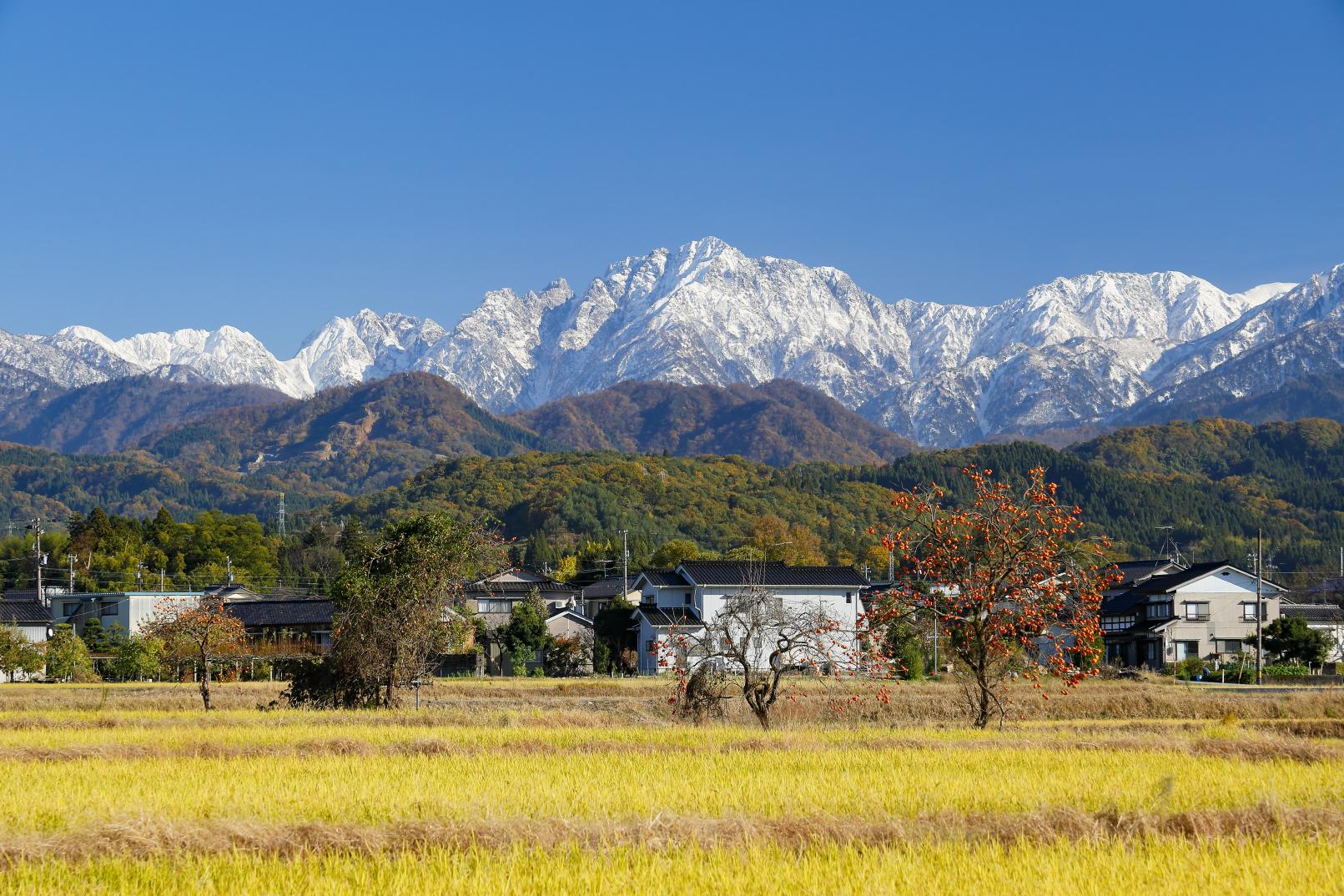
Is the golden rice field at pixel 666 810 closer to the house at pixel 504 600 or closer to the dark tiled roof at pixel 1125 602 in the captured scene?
the house at pixel 504 600

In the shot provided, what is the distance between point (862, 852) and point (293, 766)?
9.79 m

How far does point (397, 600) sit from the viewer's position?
31.8 meters

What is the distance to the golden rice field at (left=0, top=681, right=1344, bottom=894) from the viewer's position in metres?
10.6

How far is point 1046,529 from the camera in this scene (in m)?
24.1

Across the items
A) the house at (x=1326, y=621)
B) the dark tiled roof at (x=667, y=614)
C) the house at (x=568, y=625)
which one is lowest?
the house at (x=1326, y=621)

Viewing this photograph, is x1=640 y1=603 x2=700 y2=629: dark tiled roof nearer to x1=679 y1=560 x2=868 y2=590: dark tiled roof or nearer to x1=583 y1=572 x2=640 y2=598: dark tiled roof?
x1=679 y1=560 x2=868 y2=590: dark tiled roof

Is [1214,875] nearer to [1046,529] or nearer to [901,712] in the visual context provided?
[1046,529]

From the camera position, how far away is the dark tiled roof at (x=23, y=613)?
63781 mm

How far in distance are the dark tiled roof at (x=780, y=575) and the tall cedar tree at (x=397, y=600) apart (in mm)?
30777

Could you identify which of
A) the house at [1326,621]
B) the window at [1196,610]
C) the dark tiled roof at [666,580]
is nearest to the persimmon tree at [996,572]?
the dark tiled roof at [666,580]

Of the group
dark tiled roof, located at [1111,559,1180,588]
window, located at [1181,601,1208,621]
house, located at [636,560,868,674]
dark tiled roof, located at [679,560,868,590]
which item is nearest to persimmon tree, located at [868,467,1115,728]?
house, located at [636,560,868,674]

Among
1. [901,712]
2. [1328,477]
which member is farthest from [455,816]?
[1328,477]

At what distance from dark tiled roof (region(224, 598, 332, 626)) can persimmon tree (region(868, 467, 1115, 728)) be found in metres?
48.8

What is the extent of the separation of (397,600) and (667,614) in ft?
104
